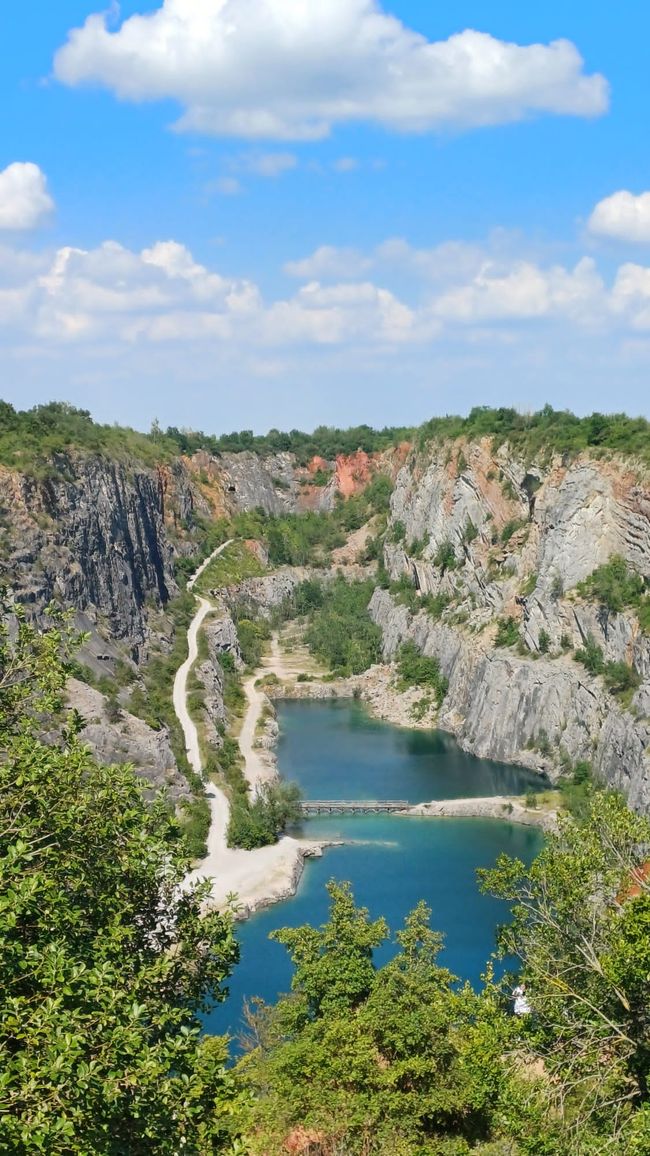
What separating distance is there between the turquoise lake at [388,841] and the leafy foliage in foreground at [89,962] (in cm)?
1717

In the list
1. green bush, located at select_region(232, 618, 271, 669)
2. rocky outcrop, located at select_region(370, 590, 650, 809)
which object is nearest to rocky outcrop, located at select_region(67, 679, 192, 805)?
rocky outcrop, located at select_region(370, 590, 650, 809)

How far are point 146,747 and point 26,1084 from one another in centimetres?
3758

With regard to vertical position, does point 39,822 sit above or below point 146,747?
above

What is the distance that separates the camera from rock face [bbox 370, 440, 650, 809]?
2008 inches

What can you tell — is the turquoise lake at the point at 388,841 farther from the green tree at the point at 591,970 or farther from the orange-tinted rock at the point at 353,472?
the orange-tinted rock at the point at 353,472

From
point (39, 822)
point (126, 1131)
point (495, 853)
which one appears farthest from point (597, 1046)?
point (495, 853)

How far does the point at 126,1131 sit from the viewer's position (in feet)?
35.4

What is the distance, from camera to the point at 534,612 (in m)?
58.9

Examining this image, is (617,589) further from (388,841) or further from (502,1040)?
(502,1040)

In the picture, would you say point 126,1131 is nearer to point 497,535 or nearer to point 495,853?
point 495,853

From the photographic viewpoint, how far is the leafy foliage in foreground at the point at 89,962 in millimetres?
9641

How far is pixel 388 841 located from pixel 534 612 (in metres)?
18.9

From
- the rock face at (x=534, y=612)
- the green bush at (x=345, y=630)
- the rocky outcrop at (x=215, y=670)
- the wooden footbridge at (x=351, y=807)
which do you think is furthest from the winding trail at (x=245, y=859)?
the green bush at (x=345, y=630)

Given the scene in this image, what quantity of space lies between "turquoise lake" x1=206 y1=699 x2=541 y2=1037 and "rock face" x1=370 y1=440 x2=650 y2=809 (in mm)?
2917
